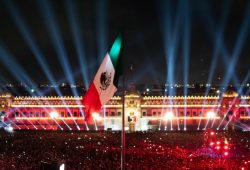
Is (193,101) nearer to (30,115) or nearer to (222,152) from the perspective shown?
(30,115)

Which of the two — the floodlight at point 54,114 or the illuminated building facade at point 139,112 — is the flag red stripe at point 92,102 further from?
the floodlight at point 54,114

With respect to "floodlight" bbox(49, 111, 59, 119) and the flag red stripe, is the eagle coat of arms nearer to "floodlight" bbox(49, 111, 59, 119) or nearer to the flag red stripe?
the flag red stripe

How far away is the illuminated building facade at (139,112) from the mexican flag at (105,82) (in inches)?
2234

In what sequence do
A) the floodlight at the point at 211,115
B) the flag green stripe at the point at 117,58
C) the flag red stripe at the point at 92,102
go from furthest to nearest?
the floodlight at the point at 211,115, the flag red stripe at the point at 92,102, the flag green stripe at the point at 117,58

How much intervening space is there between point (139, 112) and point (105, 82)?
61551mm

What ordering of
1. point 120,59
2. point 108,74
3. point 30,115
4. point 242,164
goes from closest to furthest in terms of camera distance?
1. point 120,59
2. point 108,74
3. point 242,164
4. point 30,115

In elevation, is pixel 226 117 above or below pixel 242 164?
above

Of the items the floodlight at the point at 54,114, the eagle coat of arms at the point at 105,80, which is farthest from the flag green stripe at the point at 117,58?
the floodlight at the point at 54,114

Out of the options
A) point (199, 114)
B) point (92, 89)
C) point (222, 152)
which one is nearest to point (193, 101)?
point (199, 114)

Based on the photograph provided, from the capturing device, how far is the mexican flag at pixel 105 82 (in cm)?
1141

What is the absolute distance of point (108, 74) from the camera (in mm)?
12031

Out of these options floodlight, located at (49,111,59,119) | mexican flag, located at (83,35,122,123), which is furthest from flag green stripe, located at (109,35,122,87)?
floodlight, located at (49,111,59,119)

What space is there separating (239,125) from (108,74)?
205ft

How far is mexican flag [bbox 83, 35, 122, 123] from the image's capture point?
37.4 ft
